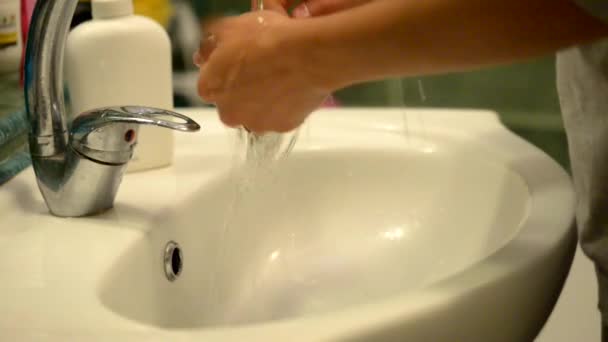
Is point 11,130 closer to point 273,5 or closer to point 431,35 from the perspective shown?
point 273,5

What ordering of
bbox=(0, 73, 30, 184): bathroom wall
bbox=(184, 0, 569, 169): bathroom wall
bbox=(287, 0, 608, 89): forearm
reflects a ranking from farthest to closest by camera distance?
bbox=(184, 0, 569, 169): bathroom wall, bbox=(0, 73, 30, 184): bathroom wall, bbox=(287, 0, 608, 89): forearm

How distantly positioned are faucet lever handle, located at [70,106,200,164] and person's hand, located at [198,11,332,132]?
0.05 m

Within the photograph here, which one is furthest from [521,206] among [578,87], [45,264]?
[45,264]

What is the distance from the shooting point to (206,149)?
0.69m

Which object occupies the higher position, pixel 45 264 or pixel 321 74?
pixel 321 74

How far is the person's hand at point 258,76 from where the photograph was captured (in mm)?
407

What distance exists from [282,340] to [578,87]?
32 centimetres

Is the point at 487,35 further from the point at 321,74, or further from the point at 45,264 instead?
the point at 45,264

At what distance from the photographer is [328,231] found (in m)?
0.70

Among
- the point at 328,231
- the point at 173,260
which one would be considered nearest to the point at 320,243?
the point at 328,231

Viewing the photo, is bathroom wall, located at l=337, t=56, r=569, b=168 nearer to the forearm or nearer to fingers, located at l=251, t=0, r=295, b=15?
fingers, located at l=251, t=0, r=295, b=15

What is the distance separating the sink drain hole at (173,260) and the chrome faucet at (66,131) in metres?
0.06

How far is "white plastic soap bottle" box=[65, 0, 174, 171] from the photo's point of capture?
55 cm

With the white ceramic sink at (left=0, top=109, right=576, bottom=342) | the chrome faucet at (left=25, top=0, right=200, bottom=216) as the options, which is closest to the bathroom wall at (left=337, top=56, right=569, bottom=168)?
the white ceramic sink at (left=0, top=109, right=576, bottom=342)
